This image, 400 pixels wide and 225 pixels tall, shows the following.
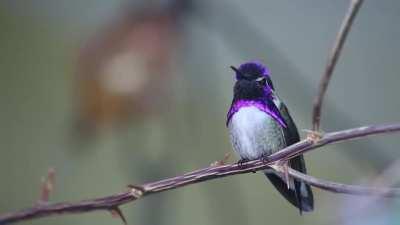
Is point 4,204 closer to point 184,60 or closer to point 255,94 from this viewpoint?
point 184,60

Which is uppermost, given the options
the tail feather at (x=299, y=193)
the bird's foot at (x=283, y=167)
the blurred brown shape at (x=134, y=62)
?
the blurred brown shape at (x=134, y=62)

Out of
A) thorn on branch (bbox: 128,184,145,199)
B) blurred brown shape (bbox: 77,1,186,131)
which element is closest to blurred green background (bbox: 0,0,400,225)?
blurred brown shape (bbox: 77,1,186,131)

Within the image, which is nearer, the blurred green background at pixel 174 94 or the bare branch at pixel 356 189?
the bare branch at pixel 356 189

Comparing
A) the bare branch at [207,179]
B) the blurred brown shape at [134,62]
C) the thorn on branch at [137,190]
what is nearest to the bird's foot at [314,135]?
the bare branch at [207,179]

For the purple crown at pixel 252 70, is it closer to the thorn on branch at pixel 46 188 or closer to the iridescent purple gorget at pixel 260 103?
the iridescent purple gorget at pixel 260 103

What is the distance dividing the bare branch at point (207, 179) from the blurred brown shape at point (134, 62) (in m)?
0.21

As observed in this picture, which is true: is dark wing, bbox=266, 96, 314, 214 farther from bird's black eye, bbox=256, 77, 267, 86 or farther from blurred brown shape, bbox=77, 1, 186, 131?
blurred brown shape, bbox=77, 1, 186, 131

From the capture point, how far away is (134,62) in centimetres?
59

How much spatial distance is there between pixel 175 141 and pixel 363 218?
372mm

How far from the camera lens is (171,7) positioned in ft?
1.94

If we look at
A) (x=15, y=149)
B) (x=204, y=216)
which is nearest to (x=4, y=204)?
(x=15, y=149)

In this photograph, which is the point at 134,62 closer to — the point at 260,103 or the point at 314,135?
the point at 260,103

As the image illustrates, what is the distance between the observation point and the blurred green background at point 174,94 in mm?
585

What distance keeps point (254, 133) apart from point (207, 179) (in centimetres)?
16
